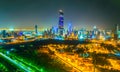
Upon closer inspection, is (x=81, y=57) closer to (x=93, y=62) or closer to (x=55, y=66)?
(x=93, y=62)

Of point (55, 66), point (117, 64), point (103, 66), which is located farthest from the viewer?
point (117, 64)

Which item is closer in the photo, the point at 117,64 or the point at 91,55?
the point at 117,64

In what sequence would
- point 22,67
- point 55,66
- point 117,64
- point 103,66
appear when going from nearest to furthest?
1. point 22,67
2. point 55,66
3. point 103,66
4. point 117,64

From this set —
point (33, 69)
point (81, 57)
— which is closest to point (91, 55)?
point (81, 57)

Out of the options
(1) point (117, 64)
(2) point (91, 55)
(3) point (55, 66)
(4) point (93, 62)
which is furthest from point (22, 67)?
(2) point (91, 55)

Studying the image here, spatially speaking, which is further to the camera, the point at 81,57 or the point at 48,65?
the point at 81,57

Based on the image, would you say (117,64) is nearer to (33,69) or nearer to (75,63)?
(75,63)

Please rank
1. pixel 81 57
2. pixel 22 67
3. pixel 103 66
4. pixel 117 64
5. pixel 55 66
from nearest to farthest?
pixel 22 67 < pixel 55 66 < pixel 103 66 < pixel 117 64 < pixel 81 57

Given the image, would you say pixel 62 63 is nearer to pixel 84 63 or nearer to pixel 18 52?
pixel 84 63

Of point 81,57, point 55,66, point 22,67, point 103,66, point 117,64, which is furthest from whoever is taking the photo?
point 81,57
